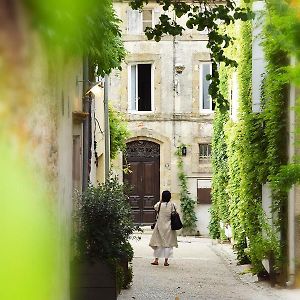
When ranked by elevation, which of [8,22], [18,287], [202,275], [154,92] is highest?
[154,92]

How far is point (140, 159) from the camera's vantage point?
92.0ft

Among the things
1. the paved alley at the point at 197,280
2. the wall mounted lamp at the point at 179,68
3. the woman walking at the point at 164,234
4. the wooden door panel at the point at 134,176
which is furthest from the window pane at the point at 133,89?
the woman walking at the point at 164,234

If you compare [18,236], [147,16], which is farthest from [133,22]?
[18,236]

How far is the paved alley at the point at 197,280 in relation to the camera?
35.2 ft

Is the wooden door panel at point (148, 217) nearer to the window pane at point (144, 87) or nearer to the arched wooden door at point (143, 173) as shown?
the arched wooden door at point (143, 173)

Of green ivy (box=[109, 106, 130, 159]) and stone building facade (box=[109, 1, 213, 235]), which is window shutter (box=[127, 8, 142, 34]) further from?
green ivy (box=[109, 106, 130, 159])

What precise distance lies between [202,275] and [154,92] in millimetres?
15093

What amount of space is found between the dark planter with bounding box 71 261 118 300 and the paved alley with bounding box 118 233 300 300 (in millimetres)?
1249

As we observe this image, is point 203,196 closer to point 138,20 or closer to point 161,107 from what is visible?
point 161,107

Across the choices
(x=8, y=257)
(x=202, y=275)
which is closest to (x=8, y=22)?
(x=8, y=257)

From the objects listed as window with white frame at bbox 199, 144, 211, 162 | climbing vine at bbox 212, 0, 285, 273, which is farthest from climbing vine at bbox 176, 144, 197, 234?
climbing vine at bbox 212, 0, 285, 273

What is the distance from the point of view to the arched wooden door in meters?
27.8

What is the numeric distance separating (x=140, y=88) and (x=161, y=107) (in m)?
1.05

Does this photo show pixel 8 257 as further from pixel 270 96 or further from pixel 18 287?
pixel 270 96
